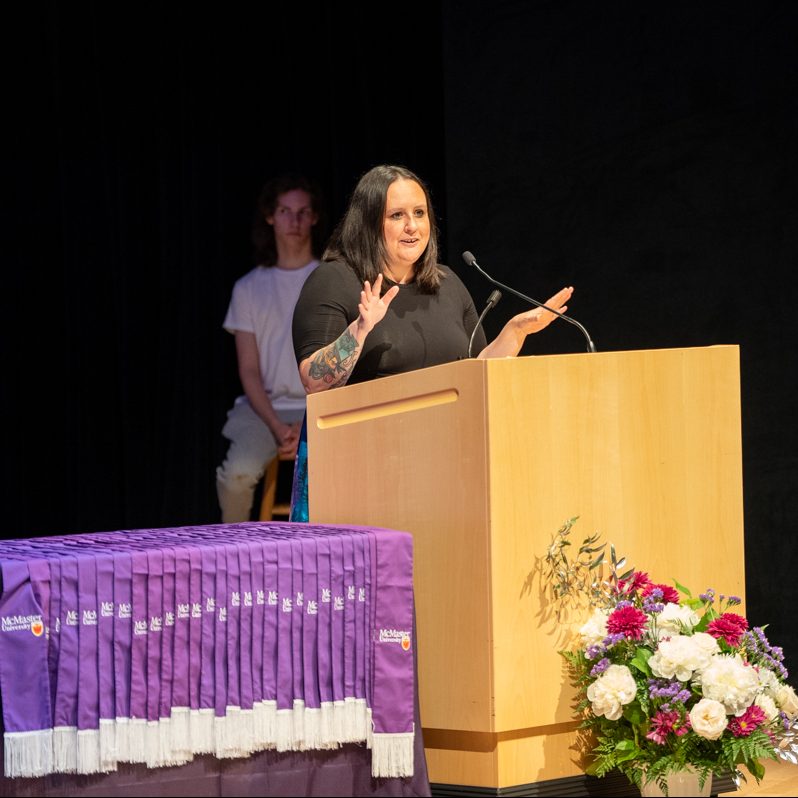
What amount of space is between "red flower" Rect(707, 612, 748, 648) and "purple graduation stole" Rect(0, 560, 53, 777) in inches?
46.4

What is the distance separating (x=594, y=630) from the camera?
94.9 inches

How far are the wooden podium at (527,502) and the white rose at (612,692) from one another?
0.09m

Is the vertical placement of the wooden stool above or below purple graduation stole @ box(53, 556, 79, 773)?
above

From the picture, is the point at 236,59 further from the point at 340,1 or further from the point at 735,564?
the point at 735,564

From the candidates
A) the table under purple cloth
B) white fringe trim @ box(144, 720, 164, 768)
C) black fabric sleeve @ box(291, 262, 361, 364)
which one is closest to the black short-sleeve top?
black fabric sleeve @ box(291, 262, 361, 364)

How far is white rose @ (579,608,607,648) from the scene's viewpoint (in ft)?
7.89

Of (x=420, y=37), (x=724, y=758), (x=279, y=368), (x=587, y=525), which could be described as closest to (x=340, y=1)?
(x=420, y=37)

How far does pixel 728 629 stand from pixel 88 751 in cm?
114

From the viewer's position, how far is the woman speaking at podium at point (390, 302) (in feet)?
9.73

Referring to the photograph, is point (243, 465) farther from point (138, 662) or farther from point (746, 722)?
point (746, 722)

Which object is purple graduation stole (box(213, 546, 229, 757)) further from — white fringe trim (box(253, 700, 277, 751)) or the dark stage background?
the dark stage background

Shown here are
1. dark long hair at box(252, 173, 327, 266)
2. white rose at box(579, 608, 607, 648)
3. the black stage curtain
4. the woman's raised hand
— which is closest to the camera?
white rose at box(579, 608, 607, 648)

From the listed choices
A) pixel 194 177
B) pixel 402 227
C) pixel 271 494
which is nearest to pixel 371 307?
pixel 402 227

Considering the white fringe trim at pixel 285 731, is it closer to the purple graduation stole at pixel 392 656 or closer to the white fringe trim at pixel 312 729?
the white fringe trim at pixel 312 729
